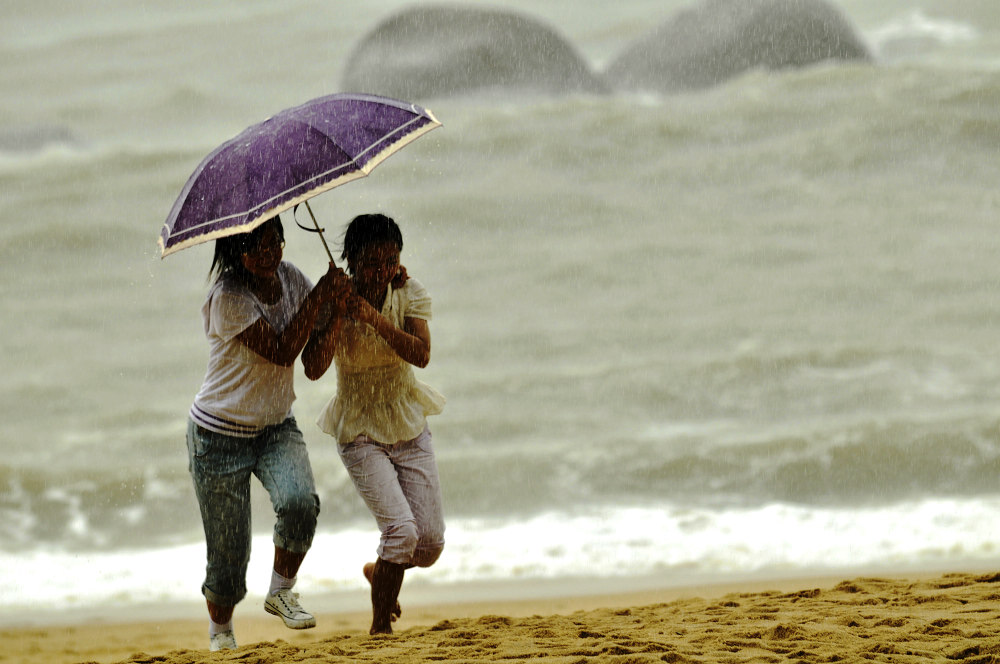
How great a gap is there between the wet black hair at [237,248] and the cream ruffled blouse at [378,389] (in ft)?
1.17

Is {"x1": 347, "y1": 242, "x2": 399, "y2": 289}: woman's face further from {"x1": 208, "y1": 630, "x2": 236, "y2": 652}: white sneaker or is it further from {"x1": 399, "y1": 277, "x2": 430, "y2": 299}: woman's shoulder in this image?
{"x1": 208, "y1": 630, "x2": 236, "y2": 652}: white sneaker

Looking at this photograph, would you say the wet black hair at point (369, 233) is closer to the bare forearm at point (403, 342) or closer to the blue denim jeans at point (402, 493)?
the bare forearm at point (403, 342)

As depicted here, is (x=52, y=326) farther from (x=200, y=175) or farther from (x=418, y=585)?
(x=200, y=175)

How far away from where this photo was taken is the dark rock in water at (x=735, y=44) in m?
27.9

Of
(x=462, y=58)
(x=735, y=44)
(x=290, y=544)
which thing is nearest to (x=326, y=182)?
(x=290, y=544)

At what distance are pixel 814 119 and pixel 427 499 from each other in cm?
2445

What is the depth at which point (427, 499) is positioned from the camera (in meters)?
3.59

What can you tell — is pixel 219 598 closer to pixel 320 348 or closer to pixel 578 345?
pixel 320 348

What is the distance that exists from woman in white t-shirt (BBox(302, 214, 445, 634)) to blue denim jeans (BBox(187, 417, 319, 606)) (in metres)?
0.17

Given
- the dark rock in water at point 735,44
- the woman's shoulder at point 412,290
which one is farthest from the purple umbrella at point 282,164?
the dark rock in water at point 735,44

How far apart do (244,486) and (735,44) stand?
26.4 meters

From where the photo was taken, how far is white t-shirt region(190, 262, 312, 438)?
3.32 metres

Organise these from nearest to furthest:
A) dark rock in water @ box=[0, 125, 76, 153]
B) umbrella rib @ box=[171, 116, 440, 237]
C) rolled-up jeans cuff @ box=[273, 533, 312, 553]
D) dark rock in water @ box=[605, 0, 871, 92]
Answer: umbrella rib @ box=[171, 116, 440, 237] → rolled-up jeans cuff @ box=[273, 533, 312, 553] → dark rock in water @ box=[605, 0, 871, 92] → dark rock in water @ box=[0, 125, 76, 153]

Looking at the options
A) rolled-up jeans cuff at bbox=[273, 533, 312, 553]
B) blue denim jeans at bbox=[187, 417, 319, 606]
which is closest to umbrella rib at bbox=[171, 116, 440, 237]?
blue denim jeans at bbox=[187, 417, 319, 606]
